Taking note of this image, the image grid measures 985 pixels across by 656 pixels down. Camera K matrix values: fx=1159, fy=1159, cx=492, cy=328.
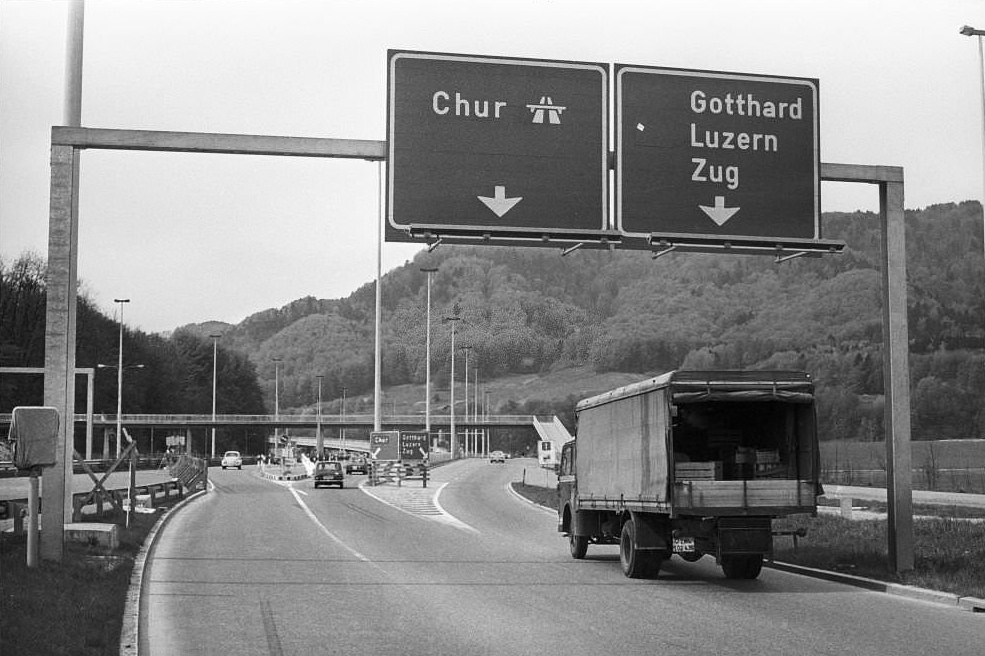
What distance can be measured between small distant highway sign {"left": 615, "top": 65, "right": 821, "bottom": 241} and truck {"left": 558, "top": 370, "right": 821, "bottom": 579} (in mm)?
2525

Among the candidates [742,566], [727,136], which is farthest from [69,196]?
[742,566]

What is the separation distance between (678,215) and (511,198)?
277 centimetres

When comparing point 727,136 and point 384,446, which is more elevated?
point 727,136

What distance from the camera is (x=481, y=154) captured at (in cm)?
1823

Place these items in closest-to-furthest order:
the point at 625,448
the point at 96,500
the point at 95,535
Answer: the point at 625,448, the point at 95,535, the point at 96,500

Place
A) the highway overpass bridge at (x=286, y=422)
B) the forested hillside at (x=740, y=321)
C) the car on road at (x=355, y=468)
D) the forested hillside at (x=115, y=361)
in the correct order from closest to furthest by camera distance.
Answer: the car on road at (x=355, y=468)
the forested hillside at (x=115, y=361)
the highway overpass bridge at (x=286, y=422)
the forested hillside at (x=740, y=321)

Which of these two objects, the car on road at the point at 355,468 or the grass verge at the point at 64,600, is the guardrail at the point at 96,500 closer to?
the grass verge at the point at 64,600

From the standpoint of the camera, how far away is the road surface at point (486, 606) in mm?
12109

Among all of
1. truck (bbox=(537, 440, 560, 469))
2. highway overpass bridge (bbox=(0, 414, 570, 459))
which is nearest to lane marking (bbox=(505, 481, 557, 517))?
truck (bbox=(537, 440, 560, 469))

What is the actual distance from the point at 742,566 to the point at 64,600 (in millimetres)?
10491

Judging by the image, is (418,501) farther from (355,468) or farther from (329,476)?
(355,468)

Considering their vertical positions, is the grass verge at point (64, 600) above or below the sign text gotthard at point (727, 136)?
below

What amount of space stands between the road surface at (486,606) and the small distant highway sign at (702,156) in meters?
5.83

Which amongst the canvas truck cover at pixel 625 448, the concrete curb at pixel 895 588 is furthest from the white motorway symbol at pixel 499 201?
the concrete curb at pixel 895 588
